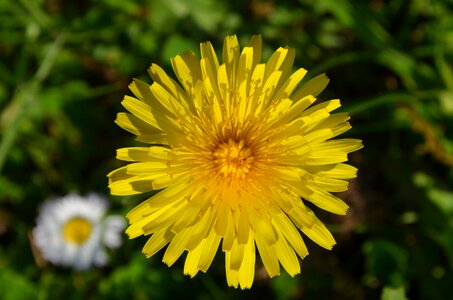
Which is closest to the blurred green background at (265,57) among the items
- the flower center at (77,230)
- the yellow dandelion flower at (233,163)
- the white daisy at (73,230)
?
the white daisy at (73,230)

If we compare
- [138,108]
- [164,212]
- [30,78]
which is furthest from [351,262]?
[30,78]

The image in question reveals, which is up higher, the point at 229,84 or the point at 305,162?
the point at 229,84

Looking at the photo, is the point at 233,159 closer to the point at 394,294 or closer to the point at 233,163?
the point at 233,163

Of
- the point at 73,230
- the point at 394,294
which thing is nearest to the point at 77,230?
the point at 73,230

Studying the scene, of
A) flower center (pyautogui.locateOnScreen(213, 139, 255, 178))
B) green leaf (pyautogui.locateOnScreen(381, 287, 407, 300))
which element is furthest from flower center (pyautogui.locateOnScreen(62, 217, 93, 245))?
green leaf (pyautogui.locateOnScreen(381, 287, 407, 300))

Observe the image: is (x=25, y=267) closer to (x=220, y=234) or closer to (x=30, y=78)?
(x=30, y=78)

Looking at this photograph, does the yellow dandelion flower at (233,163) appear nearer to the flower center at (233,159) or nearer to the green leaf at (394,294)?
the flower center at (233,159)
